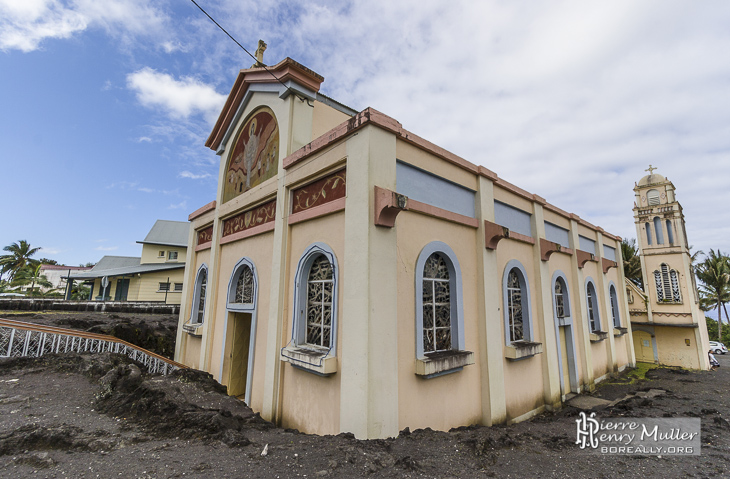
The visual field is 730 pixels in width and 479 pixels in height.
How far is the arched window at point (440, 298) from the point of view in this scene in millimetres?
5051

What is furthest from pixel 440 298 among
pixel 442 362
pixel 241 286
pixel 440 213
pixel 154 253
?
pixel 154 253

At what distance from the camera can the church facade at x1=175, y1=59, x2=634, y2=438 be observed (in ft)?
14.1

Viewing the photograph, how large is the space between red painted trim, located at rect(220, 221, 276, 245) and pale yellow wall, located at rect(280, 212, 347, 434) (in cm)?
85

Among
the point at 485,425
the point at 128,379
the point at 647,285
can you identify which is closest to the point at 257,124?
the point at 128,379

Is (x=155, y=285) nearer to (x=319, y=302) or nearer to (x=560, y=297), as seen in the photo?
(x=319, y=302)

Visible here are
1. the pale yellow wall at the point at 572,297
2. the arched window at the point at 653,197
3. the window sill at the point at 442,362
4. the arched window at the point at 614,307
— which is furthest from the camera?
the arched window at the point at 653,197

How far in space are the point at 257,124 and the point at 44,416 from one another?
662 cm

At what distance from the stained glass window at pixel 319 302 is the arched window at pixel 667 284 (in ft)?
56.6

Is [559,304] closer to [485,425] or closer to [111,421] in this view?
[485,425]

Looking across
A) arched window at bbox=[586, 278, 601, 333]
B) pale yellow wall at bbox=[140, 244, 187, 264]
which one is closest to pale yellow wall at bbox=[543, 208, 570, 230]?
arched window at bbox=[586, 278, 601, 333]

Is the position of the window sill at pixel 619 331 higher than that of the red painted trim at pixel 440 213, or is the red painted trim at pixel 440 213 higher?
the red painted trim at pixel 440 213

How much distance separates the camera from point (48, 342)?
7.56m

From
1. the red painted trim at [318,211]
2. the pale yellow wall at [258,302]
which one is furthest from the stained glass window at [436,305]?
the pale yellow wall at [258,302]

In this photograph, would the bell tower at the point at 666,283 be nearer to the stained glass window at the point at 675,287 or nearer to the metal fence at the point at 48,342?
the stained glass window at the point at 675,287
